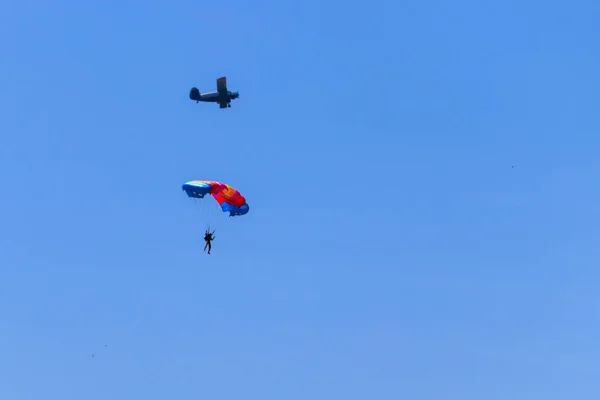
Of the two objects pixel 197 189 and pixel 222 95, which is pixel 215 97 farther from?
pixel 197 189

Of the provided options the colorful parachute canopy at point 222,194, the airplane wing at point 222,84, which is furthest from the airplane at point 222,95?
the colorful parachute canopy at point 222,194

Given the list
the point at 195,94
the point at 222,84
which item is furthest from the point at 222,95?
the point at 195,94

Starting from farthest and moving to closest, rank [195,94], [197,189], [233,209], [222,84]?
[195,94]
[222,84]
[233,209]
[197,189]

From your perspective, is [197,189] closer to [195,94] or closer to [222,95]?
[222,95]

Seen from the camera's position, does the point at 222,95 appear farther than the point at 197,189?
Yes

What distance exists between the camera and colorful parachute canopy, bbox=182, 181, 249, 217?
8562 centimetres

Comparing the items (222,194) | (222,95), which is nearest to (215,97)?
(222,95)

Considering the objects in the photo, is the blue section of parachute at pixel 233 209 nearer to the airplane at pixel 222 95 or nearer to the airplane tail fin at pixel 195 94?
the airplane at pixel 222 95

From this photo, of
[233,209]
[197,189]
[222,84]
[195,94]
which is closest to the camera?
[197,189]

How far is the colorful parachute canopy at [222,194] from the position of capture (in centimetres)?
8562

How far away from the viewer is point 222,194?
86.9m

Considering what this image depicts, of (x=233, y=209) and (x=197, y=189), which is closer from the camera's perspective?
(x=197, y=189)

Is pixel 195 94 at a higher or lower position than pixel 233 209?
higher

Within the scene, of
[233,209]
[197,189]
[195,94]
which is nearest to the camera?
[197,189]
